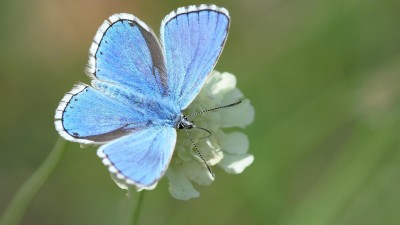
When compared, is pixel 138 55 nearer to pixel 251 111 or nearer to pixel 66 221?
pixel 251 111

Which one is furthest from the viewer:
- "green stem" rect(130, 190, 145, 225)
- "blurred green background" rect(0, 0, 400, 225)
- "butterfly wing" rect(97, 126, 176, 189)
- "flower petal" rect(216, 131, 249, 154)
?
"blurred green background" rect(0, 0, 400, 225)

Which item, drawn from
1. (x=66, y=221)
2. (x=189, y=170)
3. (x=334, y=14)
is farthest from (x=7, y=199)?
(x=334, y=14)

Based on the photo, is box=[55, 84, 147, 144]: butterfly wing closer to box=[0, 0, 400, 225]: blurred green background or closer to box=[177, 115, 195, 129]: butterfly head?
box=[177, 115, 195, 129]: butterfly head

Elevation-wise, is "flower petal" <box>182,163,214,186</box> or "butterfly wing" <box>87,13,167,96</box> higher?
"butterfly wing" <box>87,13,167,96</box>

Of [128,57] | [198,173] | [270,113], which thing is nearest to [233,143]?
[198,173]

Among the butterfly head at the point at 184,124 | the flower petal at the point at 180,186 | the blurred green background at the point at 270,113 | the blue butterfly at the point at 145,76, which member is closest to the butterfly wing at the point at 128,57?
the blue butterfly at the point at 145,76

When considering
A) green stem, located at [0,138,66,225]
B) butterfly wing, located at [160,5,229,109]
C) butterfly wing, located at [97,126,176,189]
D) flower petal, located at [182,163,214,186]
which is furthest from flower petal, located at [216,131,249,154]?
green stem, located at [0,138,66,225]

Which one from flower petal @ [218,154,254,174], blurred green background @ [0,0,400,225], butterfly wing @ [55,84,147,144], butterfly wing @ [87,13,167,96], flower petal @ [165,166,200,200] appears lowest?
blurred green background @ [0,0,400,225]

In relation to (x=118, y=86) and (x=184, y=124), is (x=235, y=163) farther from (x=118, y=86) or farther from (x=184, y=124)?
(x=118, y=86)
